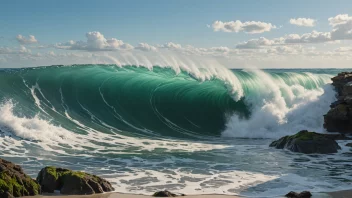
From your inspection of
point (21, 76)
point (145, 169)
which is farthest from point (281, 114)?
point (21, 76)

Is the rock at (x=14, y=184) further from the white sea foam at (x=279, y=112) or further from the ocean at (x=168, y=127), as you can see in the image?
the white sea foam at (x=279, y=112)

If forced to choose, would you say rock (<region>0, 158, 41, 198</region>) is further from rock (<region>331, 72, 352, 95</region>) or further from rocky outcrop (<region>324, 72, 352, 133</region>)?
rock (<region>331, 72, 352, 95</region>)

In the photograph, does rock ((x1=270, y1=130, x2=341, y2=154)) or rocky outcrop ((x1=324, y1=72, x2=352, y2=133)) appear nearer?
rock ((x1=270, y1=130, x2=341, y2=154))

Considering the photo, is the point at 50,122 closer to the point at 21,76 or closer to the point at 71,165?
the point at 71,165

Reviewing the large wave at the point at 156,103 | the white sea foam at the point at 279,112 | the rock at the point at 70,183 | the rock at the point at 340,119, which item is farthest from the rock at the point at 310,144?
the rock at the point at 70,183

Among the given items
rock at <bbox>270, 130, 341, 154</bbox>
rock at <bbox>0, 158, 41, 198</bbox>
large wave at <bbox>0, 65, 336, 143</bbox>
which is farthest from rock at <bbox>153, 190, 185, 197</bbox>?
large wave at <bbox>0, 65, 336, 143</bbox>

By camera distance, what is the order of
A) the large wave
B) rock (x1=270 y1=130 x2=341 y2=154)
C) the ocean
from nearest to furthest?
the ocean → rock (x1=270 y1=130 x2=341 y2=154) → the large wave
